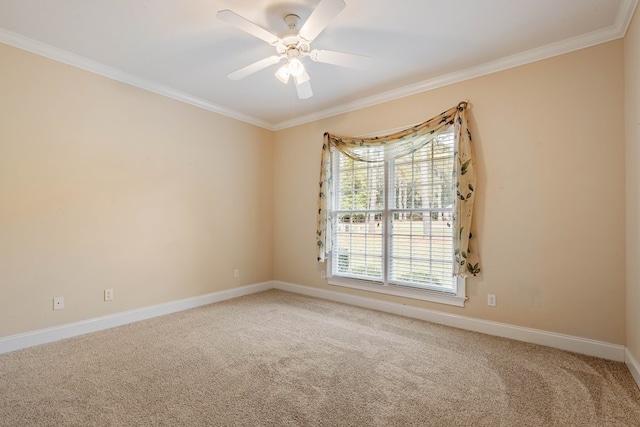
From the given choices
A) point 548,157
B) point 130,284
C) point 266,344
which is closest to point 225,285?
point 130,284

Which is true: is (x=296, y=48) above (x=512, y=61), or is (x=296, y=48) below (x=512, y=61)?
below

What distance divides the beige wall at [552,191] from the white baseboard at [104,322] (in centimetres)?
274

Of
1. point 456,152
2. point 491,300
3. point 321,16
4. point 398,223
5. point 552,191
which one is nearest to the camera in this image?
point 321,16

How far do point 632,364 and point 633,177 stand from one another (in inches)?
53.1

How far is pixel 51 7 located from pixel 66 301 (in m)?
2.46

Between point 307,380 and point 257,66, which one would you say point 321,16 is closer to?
point 257,66

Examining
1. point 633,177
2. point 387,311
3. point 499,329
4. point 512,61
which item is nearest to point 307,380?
point 387,311

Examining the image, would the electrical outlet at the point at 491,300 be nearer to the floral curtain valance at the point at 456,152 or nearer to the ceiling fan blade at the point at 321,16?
the floral curtain valance at the point at 456,152

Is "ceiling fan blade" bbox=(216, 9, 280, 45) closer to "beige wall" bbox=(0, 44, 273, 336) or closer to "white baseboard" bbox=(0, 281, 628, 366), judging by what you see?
"beige wall" bbox=(0, 44, 273, 336)

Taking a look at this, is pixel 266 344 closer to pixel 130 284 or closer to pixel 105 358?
pixel 105 358

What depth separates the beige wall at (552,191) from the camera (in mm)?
2457

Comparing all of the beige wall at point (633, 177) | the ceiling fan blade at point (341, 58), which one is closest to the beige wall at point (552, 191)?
the beige wall at point (633, 177)

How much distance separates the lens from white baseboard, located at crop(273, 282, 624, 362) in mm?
2459

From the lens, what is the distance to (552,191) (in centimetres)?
269
